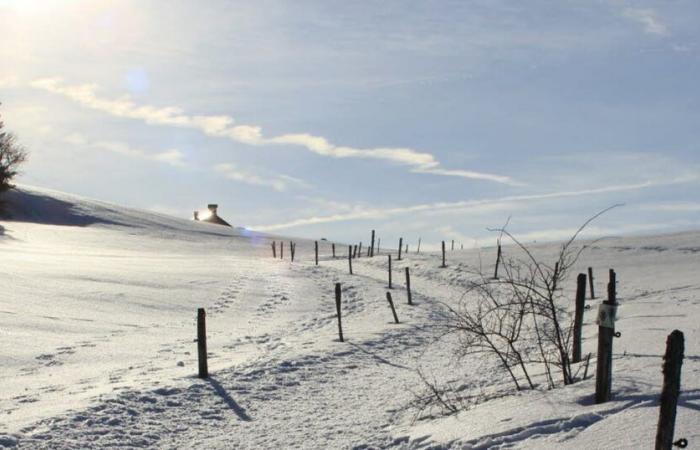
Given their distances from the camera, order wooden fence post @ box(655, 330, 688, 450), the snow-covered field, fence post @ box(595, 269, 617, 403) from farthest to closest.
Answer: the snow-covered field < fence post @ box(595, 269, 617, 403) < wooden fence post @ box(655, 330, 688, 450)

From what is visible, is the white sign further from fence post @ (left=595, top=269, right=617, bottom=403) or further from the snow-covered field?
the snow-covered field

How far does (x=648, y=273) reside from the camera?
38.6 meters

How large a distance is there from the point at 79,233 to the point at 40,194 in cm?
2217

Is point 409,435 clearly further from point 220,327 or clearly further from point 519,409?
point 220,327

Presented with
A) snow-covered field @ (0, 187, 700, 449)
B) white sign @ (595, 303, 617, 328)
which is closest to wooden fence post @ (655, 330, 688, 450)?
snow-covered field @ (0, 187, 700, 449)

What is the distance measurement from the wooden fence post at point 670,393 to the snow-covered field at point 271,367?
922mm

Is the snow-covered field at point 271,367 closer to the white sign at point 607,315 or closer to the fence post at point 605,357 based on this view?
the fence post at point 605,357

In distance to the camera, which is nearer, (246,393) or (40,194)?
(246,393)

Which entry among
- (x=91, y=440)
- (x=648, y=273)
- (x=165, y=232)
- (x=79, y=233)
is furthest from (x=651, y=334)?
(x=165, y=232)

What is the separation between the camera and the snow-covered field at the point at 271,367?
332 inches

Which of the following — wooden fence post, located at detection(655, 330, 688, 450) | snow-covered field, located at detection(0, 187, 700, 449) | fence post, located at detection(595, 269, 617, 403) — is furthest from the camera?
snow-covered field, located at detection(0, 187, 700, 449)

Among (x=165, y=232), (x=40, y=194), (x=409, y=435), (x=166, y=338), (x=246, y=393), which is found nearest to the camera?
(x=409, y=435)

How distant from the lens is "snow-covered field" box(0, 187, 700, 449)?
27.7 feet

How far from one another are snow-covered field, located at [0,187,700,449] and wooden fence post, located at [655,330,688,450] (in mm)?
922
